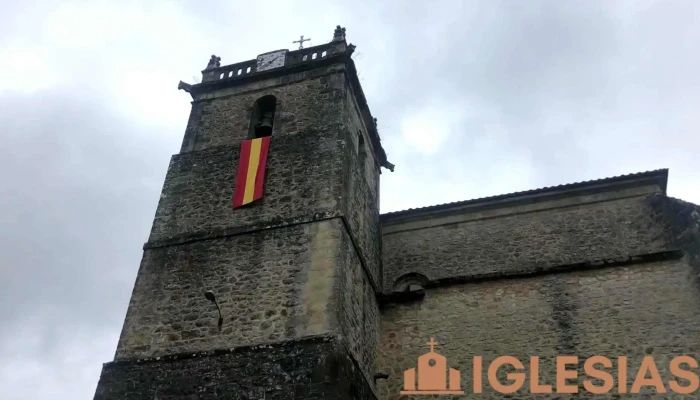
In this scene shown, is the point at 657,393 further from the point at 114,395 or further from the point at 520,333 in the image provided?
the point at 114,395

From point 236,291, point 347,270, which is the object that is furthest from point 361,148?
point 236,291

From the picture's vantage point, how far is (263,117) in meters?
13.1

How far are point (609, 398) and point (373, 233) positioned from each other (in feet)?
17.3

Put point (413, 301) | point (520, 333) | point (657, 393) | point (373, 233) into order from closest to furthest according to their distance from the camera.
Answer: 1. point (657, 393)
2. point (520, 333)
3. point (413, 301)
4. point (373, 233)

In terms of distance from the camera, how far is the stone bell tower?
8.68 m

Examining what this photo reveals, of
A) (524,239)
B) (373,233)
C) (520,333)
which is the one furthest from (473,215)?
(520,333)

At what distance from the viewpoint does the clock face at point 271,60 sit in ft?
44.5

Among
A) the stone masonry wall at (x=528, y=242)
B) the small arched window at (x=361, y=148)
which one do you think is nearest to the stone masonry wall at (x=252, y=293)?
the stone masonry wall at (x=528, y=242)

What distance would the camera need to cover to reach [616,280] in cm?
1084

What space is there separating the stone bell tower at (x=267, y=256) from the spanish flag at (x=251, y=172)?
4.7 inches

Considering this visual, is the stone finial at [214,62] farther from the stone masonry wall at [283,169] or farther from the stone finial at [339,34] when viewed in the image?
the stone finial at [339,34]

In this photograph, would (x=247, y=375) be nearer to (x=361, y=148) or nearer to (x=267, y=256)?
(x=267, y=256)

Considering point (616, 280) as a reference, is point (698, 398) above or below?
below

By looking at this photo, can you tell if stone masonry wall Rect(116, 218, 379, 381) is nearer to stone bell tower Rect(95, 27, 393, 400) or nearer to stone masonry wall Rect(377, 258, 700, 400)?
stone bell tower Rect(95, 27, 393, 400)
